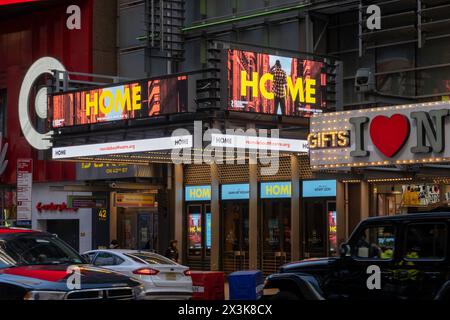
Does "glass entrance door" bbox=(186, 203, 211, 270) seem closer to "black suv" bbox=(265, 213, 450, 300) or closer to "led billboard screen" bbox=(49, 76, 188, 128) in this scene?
"led billboard screen" bbox=(49, 76, 188, 128)

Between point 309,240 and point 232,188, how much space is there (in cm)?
372

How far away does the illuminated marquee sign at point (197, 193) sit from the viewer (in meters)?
31.2

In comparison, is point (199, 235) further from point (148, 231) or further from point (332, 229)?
point (332, 229)

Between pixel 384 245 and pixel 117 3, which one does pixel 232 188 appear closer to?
pixel 117 3

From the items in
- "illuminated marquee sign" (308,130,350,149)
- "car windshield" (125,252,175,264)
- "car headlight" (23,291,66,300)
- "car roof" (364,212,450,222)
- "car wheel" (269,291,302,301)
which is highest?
"illuminated marquee sign" (308,130,350,149)

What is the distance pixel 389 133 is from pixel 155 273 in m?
6.01

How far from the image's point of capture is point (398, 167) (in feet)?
70.8

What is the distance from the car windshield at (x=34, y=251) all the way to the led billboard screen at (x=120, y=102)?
10.5 m

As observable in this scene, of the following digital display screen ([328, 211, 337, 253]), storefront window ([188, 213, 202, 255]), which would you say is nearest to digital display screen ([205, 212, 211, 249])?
storefront window ([188, 213, 202, 255])

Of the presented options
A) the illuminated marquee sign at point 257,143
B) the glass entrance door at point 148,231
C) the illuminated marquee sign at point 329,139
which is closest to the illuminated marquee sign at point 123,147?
the illuminated marquee sign at point 257,143

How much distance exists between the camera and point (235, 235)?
3028cm

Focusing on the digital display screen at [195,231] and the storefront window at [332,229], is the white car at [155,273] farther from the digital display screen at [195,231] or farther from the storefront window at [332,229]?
the digital display screen at [195,231]

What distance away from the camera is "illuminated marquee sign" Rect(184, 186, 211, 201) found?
31203 mm

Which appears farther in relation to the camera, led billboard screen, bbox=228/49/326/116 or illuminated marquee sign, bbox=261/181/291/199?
illuminated marquee sign, bbox=261/181/291/199
